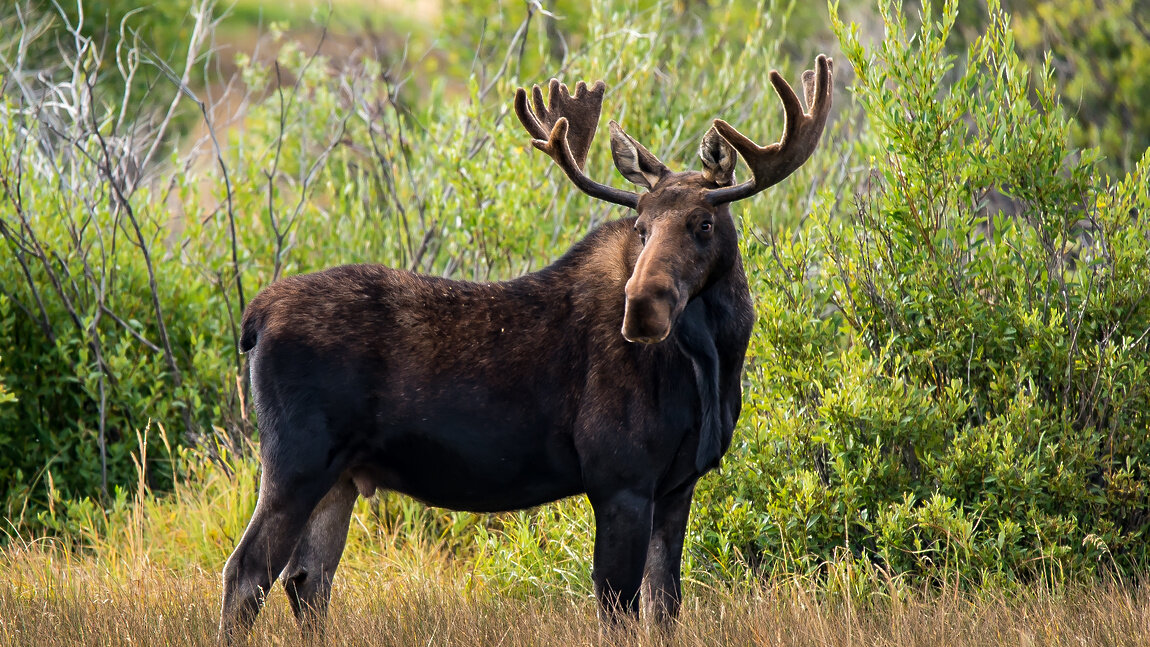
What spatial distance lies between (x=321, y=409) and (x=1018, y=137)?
11.5 feet

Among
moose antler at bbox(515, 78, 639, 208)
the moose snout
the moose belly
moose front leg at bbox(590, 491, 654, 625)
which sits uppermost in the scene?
moose antler at bbox(515, 78, 639, 208)

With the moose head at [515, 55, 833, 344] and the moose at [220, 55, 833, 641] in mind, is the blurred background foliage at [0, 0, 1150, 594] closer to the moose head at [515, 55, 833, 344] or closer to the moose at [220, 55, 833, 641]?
the moose at [220, 55, 833, 641]

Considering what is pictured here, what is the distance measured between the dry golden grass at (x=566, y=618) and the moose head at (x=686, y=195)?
1.24 m

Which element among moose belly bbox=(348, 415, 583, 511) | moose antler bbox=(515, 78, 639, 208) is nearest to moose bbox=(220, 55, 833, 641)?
moose belly bbox=(348, 415, 583, 511)

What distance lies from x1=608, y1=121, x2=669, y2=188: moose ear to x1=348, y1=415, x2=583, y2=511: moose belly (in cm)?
108

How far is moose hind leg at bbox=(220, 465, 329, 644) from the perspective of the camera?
4621 millimetres

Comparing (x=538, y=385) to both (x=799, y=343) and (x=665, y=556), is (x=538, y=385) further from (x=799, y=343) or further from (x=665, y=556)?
(x=799, y=343)

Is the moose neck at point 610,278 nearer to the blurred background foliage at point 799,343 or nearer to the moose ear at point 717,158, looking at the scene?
the moose ear at point 717,158

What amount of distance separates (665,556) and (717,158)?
5.16 ft

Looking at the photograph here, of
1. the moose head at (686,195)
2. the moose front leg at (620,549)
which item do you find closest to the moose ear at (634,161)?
the moose head at (686,195)

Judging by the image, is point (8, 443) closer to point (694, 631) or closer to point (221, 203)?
point (221, 203)

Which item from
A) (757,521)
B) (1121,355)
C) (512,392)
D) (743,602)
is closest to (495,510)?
(512,392)

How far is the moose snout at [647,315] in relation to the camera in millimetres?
4258

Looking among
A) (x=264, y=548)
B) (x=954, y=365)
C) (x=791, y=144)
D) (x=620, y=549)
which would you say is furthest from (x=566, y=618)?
(x=954, y=365)
